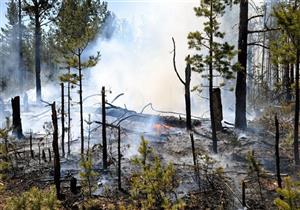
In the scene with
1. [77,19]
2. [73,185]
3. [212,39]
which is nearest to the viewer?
[73,185]

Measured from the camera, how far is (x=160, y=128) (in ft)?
64.6

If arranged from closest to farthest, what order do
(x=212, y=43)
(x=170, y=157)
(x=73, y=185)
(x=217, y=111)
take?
(x=73, y=185) → (x=170, y=157) → (x=212, y=43) → (x=217, y=111)

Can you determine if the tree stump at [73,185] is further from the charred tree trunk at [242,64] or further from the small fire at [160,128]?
→ the charred tree trunk at [242,64]

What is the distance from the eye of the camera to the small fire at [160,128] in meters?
19.2

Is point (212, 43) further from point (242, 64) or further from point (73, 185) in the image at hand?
point (73, 185)

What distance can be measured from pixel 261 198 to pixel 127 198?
379 centimetres

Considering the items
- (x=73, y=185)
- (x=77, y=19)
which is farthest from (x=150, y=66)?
(x=73, y=185)

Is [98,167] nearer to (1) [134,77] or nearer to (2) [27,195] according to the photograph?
(2) [27,195]

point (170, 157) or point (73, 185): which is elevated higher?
point (170, 157)

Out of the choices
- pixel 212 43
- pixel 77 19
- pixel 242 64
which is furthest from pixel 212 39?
pixel 77 19

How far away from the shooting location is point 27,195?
7.48m

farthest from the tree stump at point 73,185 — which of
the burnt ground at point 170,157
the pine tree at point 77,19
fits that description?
the pine tree at point 77,19

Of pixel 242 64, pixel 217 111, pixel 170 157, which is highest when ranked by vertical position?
pixel 242 64

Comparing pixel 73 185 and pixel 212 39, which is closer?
pixel 73 185
